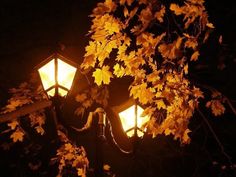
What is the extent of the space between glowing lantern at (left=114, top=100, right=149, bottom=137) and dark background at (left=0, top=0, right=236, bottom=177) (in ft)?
17.2

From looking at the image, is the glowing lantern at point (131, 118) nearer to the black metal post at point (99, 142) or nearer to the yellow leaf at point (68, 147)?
the black metal post at point (99, 142)

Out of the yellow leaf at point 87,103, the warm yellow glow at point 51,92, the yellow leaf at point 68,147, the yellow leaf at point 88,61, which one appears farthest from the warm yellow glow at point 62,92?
the yellow leaf at point 68,147

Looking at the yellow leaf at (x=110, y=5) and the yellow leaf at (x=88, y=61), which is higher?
the yellow leaf at (x=110, y=5)

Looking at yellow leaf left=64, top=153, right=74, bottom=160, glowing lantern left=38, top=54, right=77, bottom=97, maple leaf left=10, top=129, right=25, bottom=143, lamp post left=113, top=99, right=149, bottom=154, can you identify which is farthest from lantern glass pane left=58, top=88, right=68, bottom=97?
maple leaf left=10, top=129, right=25, bottom=143

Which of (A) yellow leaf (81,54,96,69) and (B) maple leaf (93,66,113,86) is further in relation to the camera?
(B) maple leaf (93,66,113,86)

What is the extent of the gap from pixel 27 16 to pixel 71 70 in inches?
285

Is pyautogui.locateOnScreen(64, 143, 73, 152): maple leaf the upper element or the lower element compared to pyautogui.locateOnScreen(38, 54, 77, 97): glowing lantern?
lower

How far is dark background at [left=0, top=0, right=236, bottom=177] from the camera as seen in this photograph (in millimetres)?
12320

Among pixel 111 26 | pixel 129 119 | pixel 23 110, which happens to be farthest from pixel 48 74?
pixel 111 26

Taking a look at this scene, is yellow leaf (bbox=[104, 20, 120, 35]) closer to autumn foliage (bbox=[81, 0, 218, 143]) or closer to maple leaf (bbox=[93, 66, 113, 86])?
autumn foliage (bbox=[81, 0, 218, 143])

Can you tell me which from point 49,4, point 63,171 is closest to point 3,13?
point 49,4

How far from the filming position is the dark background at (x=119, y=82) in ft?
40.4

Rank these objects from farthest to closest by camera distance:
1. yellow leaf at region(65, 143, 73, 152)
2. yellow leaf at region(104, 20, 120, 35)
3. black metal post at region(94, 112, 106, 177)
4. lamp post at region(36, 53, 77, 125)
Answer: yellow leaf at region(65, 143, 73, 152) < yellow leaf at region(104, 20, 120, 35) < lamp post at region(36, 53, 77, 125) < black metal post at region(94, 112, 106, 177)

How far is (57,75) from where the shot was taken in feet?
22.2
